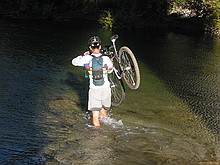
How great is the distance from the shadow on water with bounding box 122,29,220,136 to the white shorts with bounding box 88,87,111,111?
199cm

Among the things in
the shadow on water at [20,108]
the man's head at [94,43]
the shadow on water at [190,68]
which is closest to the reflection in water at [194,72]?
the shadow on water at [190,68]

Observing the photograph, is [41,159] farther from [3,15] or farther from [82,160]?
[3,15]

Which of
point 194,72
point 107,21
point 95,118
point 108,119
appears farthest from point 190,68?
point 107,21

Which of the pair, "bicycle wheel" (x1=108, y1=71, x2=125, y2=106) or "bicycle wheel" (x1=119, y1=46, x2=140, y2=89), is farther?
"bicycle wheel" (x1=108, y1=71, x2=125, y2=106)

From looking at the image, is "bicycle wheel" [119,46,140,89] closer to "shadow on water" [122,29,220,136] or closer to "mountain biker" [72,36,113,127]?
"mountain biker" [72,36,113,127]

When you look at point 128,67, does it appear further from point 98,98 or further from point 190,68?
point 190,68

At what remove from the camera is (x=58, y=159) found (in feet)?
15.6

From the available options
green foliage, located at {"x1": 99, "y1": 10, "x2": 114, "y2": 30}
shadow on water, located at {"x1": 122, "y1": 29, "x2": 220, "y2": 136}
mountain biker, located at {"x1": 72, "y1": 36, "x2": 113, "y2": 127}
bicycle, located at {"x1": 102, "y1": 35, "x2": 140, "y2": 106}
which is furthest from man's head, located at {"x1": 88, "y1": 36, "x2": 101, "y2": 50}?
green foliage, located at {"x1": 99, "y1": 10, "x2": 114, "y2": 30}

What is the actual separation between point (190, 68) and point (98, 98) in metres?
6.12

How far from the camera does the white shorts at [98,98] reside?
5836 millimetres

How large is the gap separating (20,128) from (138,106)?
257cm

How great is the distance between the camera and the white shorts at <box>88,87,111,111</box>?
5836 mm

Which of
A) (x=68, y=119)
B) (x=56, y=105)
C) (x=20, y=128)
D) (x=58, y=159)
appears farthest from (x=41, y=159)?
(x=56, y=105)

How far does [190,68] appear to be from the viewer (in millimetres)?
11258
